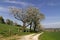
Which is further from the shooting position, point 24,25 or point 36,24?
point 36,24

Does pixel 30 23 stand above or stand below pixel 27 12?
below

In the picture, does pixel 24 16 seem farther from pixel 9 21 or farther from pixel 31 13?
pixel 9 21

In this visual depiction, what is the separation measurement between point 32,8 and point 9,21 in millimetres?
15248

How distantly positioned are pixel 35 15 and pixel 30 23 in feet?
15.5

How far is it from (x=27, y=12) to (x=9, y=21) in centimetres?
1361

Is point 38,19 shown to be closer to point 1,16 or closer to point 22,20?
point 22,20

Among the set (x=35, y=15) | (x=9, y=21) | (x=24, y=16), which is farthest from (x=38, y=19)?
(x=9, y=21)

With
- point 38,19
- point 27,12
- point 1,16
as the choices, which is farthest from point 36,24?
point 1,16

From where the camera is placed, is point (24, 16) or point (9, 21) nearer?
point (24, 16)

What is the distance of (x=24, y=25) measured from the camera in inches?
3393

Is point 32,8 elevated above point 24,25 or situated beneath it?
→ elevated above

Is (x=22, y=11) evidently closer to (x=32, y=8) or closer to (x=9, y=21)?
(x=32, y=8)

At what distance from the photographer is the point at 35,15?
293ft

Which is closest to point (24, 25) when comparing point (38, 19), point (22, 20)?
point (22, 20)
